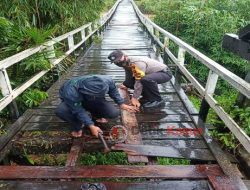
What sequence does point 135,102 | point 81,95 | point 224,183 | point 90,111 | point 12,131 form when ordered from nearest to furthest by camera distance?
point 224,183
point 81,95
point 12,131
point 90,111
point 135,102

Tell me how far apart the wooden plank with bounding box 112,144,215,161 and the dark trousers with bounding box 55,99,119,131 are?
0.54m

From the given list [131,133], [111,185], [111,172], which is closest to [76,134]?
[131,133]

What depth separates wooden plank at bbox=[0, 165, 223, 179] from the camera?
7.75ft

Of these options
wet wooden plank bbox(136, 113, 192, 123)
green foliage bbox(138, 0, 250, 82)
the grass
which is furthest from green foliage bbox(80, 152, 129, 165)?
green foliage bbox(138, 0, 250, 82)

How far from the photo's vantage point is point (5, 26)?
3.71 meters

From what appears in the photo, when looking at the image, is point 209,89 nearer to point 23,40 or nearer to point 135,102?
point 135,102

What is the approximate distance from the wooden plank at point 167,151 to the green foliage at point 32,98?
184 cm

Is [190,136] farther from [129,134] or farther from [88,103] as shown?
[88,103]

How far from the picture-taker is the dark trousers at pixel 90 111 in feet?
9.62

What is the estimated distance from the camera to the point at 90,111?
10.7ft

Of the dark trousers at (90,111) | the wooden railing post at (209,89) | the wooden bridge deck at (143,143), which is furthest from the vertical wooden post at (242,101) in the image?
the dark trousers at (90,111)

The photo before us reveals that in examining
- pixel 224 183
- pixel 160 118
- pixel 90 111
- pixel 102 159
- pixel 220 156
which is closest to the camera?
pixel 224 183

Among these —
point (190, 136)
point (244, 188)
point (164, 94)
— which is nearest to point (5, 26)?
point (164, 94)

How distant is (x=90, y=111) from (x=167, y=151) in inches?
47.0
